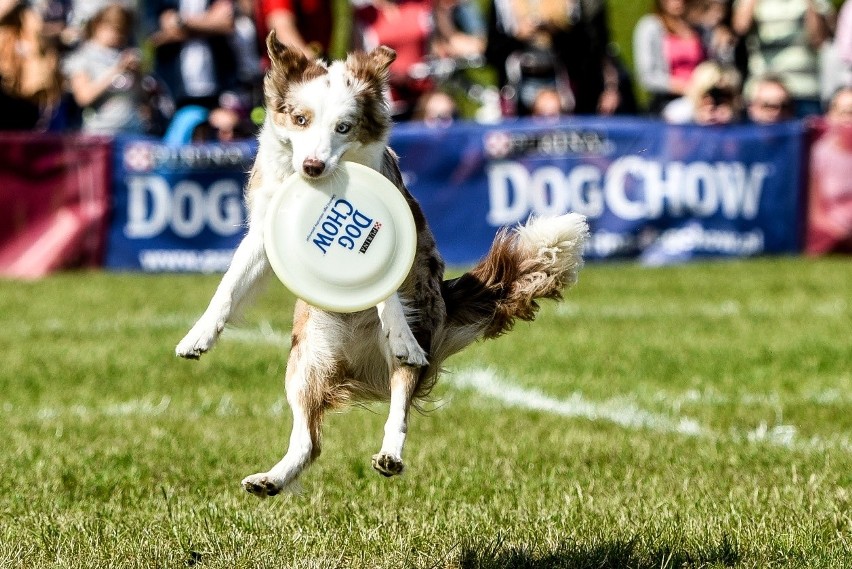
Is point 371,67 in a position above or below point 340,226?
above

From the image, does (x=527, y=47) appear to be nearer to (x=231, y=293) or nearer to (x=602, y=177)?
(x=602, y=177)

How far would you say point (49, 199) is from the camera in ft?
42.1

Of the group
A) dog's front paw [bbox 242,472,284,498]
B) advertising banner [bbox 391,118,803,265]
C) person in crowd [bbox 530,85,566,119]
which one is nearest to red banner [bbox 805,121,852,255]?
advertising banner [bbox 391,118,803,265]

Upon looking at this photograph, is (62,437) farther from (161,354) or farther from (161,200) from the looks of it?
(161,200)

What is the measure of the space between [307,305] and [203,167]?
7.81m

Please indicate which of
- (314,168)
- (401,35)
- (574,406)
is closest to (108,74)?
(401,35)

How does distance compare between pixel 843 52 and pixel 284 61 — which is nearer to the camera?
pixel 284 61

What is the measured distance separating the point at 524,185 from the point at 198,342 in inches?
333

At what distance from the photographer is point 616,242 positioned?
1324 centimetres

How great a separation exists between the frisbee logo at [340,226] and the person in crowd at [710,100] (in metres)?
8.94

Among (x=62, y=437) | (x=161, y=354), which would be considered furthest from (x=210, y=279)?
(x=62, y=437)

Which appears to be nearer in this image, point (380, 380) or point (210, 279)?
point (380, 380)

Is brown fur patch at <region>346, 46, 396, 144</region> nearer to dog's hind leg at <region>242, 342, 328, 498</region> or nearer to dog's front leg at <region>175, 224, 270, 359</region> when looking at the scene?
dog's front leg at <region>175, 224, 270, 359</region>

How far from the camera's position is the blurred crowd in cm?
1338
